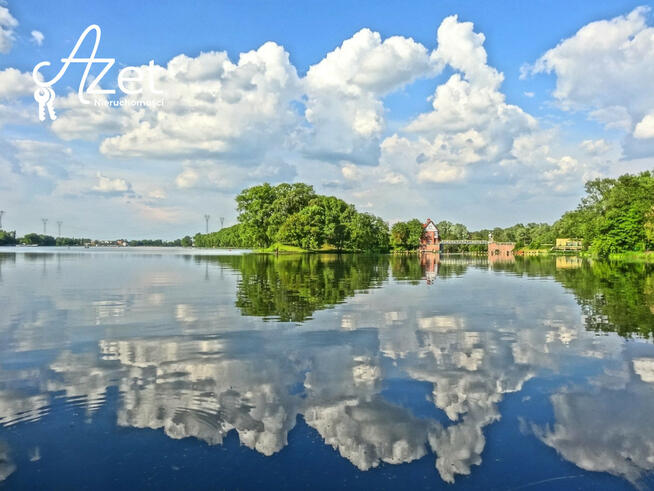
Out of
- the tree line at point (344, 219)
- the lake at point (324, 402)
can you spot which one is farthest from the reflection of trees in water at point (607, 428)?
the tree line at point (344, 219)

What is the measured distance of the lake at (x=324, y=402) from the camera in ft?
21.4

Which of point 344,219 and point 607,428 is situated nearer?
point 607,428

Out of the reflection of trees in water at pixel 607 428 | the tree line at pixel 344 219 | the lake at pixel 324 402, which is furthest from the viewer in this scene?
the tree line at pixel 344 219

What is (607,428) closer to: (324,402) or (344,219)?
(324,402)

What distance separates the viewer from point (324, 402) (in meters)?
9.09

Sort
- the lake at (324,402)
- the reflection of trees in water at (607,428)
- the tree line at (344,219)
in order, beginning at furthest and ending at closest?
1. the tree line at (344,219)
2. the reflection of trees in water at (607,428)
3. the lake at (324,402)

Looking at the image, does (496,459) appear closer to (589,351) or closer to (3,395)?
(589,351)

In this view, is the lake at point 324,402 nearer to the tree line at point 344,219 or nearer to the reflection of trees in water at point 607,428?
the reflection of trees in water at point 607,428

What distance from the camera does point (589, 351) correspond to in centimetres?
1352

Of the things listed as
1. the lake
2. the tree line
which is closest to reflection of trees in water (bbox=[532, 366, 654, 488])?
the lake

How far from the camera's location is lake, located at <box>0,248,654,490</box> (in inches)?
257

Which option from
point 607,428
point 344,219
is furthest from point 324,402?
point 344,219

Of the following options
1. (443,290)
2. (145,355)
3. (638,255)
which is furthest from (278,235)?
(145,355)

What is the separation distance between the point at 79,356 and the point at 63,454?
20.9 ft
